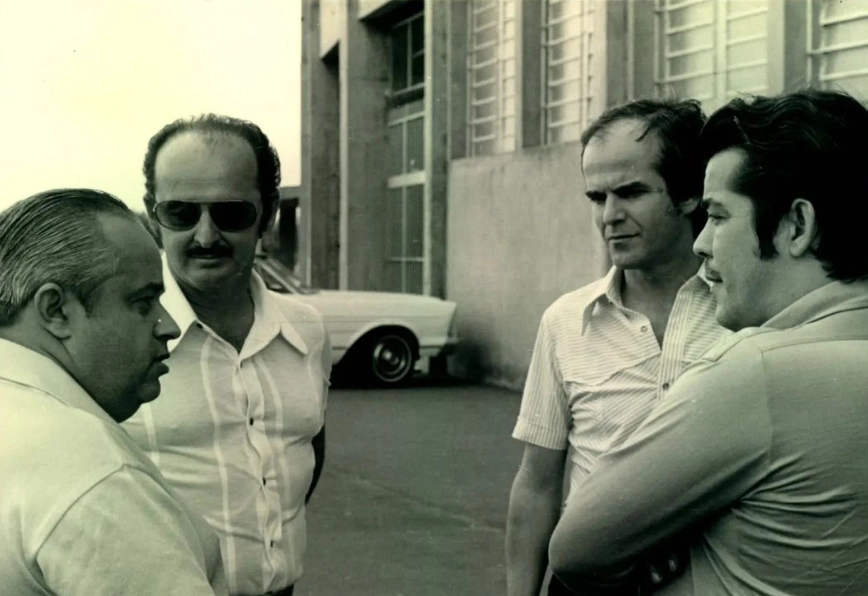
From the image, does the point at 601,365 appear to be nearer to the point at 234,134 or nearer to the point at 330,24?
the point at 234,134

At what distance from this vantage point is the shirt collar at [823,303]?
187 centimetres

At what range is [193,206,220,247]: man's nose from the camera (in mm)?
2852

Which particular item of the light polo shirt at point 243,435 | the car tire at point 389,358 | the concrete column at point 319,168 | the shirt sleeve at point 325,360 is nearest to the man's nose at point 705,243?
the light polo shirt at point 243,435

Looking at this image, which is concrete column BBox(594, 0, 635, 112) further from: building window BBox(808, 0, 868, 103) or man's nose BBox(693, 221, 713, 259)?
man's nose BBox(693, 221, 713, 259)

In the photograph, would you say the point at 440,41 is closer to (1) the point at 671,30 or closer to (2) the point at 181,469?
(1) the point at 671,30

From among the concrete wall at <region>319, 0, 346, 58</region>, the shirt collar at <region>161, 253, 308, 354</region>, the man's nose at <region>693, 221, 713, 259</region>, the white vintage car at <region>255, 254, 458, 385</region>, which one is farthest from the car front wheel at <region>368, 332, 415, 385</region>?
the man's nose at <region>693, 221, 713, 259</region>

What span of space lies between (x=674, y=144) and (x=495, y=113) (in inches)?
538

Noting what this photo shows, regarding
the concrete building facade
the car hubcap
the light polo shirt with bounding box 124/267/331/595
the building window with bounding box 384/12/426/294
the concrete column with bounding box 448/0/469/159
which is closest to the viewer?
the light polo shirt with bounding box 124/267/331/595

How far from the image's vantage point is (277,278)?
574 inches

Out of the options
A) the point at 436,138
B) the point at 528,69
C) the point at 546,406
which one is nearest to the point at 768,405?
the point at 546,406

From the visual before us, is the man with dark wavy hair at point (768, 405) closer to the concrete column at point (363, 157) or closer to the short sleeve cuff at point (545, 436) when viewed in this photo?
the short sleeve cuff at point (545, 436)

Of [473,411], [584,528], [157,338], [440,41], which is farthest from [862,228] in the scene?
[440,41]

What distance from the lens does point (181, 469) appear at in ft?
9.00

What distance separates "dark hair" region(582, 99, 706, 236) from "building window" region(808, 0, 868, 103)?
781cm
